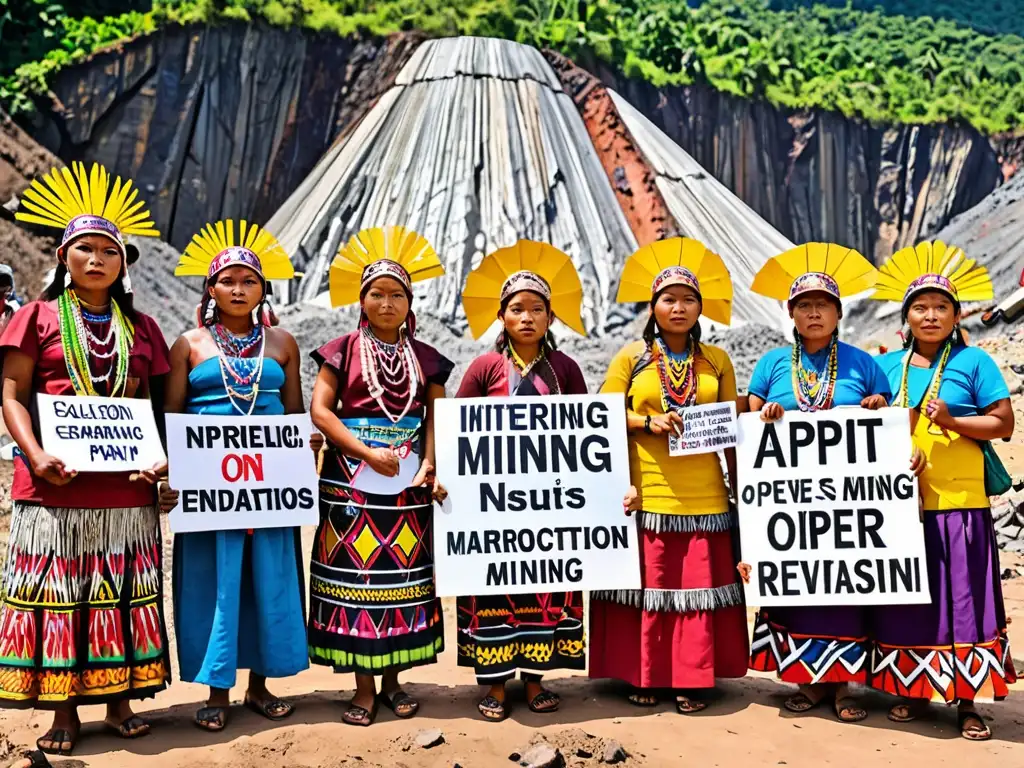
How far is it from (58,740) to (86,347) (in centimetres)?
131

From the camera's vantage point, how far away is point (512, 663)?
362cm

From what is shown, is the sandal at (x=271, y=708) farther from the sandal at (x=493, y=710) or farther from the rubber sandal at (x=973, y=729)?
the rubber sandal at (x=973, y=729)

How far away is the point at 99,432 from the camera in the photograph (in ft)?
10.6

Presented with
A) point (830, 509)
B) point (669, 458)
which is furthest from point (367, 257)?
point (830, 509)

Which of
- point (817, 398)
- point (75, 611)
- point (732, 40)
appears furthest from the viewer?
point (732, 40)

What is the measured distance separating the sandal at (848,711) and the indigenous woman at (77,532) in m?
2.44

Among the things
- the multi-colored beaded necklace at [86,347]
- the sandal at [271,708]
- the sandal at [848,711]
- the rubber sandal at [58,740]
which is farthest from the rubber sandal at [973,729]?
the multi-colored beaded necklace at [86,347]

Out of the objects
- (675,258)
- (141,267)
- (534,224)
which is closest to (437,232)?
(534,224)

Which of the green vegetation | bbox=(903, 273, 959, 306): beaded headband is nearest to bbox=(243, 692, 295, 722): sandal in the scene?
bbox=(903, 273, 959, 306): beaded headband

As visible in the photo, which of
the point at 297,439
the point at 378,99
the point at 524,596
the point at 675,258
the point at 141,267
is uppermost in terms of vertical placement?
the point at 378,99

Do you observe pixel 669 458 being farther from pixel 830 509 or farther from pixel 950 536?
pixel 950 536

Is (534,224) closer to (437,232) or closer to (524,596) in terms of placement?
(437,232)

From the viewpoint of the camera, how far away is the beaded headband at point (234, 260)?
138 inches

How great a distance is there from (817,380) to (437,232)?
46.6 ft
